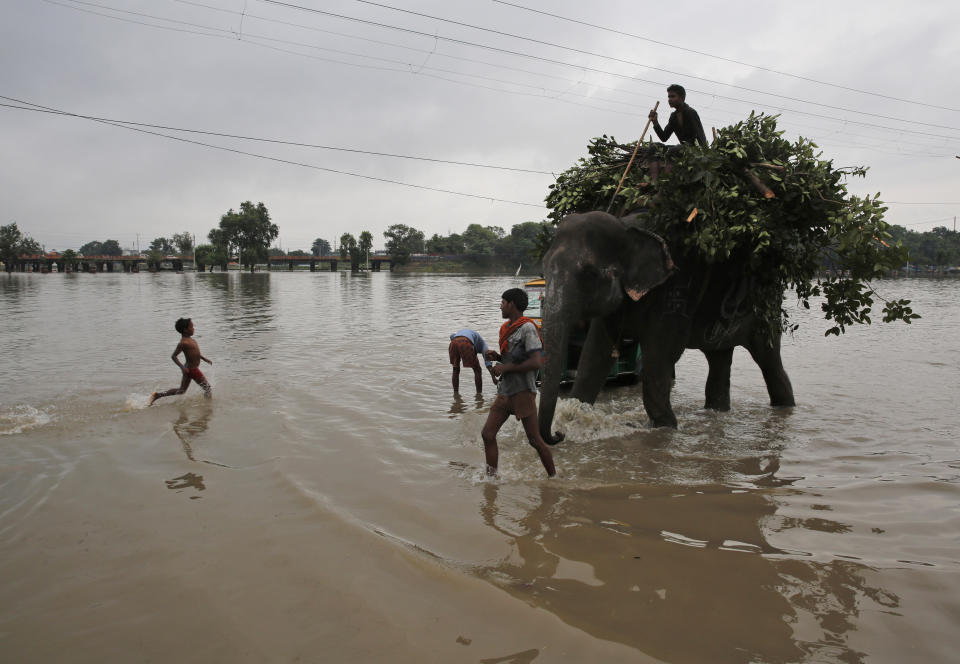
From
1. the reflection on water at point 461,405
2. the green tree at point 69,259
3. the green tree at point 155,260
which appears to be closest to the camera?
the reflection on water at point 461,405

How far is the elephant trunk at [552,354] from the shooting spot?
5172 mm

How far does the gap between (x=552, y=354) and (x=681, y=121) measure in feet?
12.1

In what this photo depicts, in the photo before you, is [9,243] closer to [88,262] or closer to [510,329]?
[88,262]

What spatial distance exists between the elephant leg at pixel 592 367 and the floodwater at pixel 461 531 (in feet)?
1.23

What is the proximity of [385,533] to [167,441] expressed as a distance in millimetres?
3663

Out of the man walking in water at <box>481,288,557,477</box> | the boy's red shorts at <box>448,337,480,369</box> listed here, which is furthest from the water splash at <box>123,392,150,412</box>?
the man walking in water at <box>481,288,557,477</box>

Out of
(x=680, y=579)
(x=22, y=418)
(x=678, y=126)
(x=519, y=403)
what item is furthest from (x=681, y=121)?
(x=22, y=418)

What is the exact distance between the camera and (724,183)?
6.09m

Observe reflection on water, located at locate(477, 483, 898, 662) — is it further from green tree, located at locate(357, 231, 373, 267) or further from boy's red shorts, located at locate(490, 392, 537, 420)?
green tree, located at locate(357, 231, 373, 267)

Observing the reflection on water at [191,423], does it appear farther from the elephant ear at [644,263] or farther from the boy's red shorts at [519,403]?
the elephant ear at [644,263]

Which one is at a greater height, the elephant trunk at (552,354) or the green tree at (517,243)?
the green tree at (517,243)

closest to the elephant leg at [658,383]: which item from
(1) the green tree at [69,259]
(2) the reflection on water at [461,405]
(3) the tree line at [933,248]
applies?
(2) the reflection on water at [461,405]

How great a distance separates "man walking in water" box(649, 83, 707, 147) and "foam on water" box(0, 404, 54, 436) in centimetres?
826

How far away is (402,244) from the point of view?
11488cm
